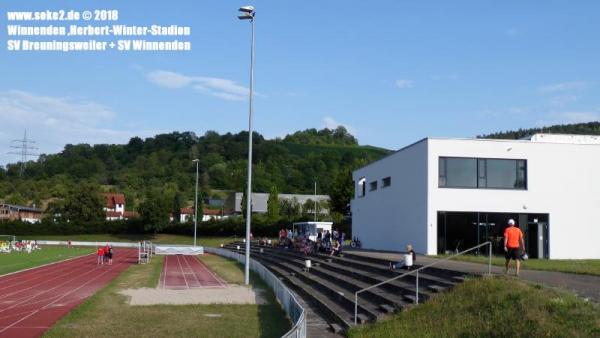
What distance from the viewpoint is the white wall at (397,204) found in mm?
32031

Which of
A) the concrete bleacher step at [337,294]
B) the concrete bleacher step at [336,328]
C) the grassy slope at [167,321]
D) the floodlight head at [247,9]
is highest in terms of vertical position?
the floodlight head at [247,9]

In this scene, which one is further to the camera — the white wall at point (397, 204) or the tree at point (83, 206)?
the tree at point (83, 206)

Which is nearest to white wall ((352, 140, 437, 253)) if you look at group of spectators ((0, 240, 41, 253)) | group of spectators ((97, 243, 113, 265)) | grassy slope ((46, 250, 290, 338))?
grassy slope ((46, 250, 290, 338))

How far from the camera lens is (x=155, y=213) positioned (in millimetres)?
86438

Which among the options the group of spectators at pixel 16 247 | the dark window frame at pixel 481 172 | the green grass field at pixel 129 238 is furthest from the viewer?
the green grass field at pixel 129 238

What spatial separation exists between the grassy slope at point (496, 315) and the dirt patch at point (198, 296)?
900 cm

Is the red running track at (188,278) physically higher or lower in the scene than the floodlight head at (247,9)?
lower

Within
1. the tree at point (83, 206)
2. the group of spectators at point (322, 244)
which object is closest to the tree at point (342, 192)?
the group of spectators at point (322, 244)

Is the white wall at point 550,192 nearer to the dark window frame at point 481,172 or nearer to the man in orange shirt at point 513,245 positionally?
the dark window frame at point 481,172

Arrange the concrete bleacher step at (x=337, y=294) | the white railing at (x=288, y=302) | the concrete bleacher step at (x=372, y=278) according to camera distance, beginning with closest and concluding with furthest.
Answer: the white railing at (x=288, y=302), the concrete bleacher step at (x=337, y=294), the concrete bleacher step at (x=372, y=278)

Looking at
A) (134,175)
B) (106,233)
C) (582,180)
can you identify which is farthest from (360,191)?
(134,175)

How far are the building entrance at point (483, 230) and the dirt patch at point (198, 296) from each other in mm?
10875

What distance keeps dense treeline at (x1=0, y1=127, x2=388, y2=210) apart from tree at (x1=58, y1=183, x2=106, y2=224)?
74.1 ft

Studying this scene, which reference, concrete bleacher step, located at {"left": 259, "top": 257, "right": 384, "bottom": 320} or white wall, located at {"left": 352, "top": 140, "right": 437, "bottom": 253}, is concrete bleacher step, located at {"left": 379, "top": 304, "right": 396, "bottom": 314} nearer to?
concrete bleacher step, located at {"left": 259, "top": 257, "right": 384, "bottom": 320}
